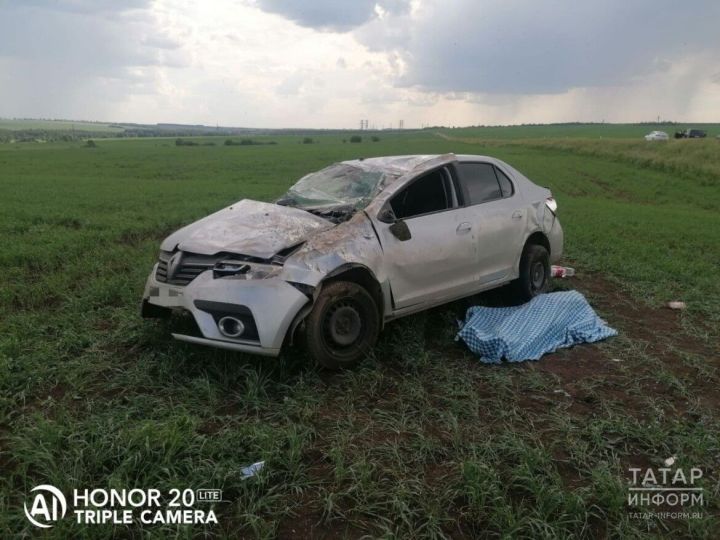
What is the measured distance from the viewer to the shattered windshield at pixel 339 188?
15.3 feet

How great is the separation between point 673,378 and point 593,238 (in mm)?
6644

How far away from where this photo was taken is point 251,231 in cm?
408

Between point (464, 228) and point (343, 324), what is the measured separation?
160cm

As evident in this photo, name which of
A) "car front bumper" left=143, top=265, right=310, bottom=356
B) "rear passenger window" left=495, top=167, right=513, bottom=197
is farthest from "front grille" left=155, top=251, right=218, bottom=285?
"rear passenger window" left=495, top=167, right=513, bottom=197

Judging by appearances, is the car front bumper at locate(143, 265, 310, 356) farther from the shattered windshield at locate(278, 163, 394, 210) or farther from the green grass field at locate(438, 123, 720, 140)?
the green grass field at locate(438, 123, 720, 140)

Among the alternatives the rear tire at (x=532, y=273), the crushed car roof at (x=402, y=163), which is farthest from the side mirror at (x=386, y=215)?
the rear tire at (x=532, y=273)

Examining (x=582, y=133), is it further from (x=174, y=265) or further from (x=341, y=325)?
(x=174, y=265)

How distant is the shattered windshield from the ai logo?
286 centimetres

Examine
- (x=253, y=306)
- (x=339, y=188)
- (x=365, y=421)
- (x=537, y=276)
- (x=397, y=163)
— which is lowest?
(x=365, y=421)

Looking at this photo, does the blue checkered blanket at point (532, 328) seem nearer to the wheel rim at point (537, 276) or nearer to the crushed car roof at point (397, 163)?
the wheel rim at point (537, 276)

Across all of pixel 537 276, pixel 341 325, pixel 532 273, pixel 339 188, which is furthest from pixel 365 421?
pixel 537 276

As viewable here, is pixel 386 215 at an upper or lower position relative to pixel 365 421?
upper

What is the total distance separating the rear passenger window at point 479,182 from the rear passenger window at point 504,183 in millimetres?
62

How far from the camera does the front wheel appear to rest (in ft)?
12.4
